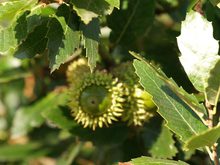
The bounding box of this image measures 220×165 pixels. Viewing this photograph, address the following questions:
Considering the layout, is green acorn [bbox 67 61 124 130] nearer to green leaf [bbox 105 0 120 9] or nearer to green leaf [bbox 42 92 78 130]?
green leaf [bbox 42 92 78 130]

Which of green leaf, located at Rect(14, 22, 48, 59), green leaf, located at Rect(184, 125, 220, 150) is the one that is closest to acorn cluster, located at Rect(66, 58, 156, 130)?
green leaf, located at Rect(14, 22, 48, 59)

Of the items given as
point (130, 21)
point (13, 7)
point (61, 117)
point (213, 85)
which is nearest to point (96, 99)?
point (61, 117)

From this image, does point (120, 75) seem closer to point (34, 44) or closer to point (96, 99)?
point (96, 99)

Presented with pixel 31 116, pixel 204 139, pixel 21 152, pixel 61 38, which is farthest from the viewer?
pixel 21 152

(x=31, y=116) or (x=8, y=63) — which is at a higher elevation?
(x=8, y=63)

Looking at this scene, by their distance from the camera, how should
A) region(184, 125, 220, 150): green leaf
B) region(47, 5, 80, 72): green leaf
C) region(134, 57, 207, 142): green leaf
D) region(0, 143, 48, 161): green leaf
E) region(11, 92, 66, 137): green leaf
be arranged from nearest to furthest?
region(184, 125, 220, 150): green leaf
region(134, 57, 207, 142): green leaf
region(47, 5, 80, 72): green leaf
region(11, 92, 66, 137): green leaf
region(0, 143, 48, 161): green leaf

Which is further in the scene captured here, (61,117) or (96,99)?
(61,117)
